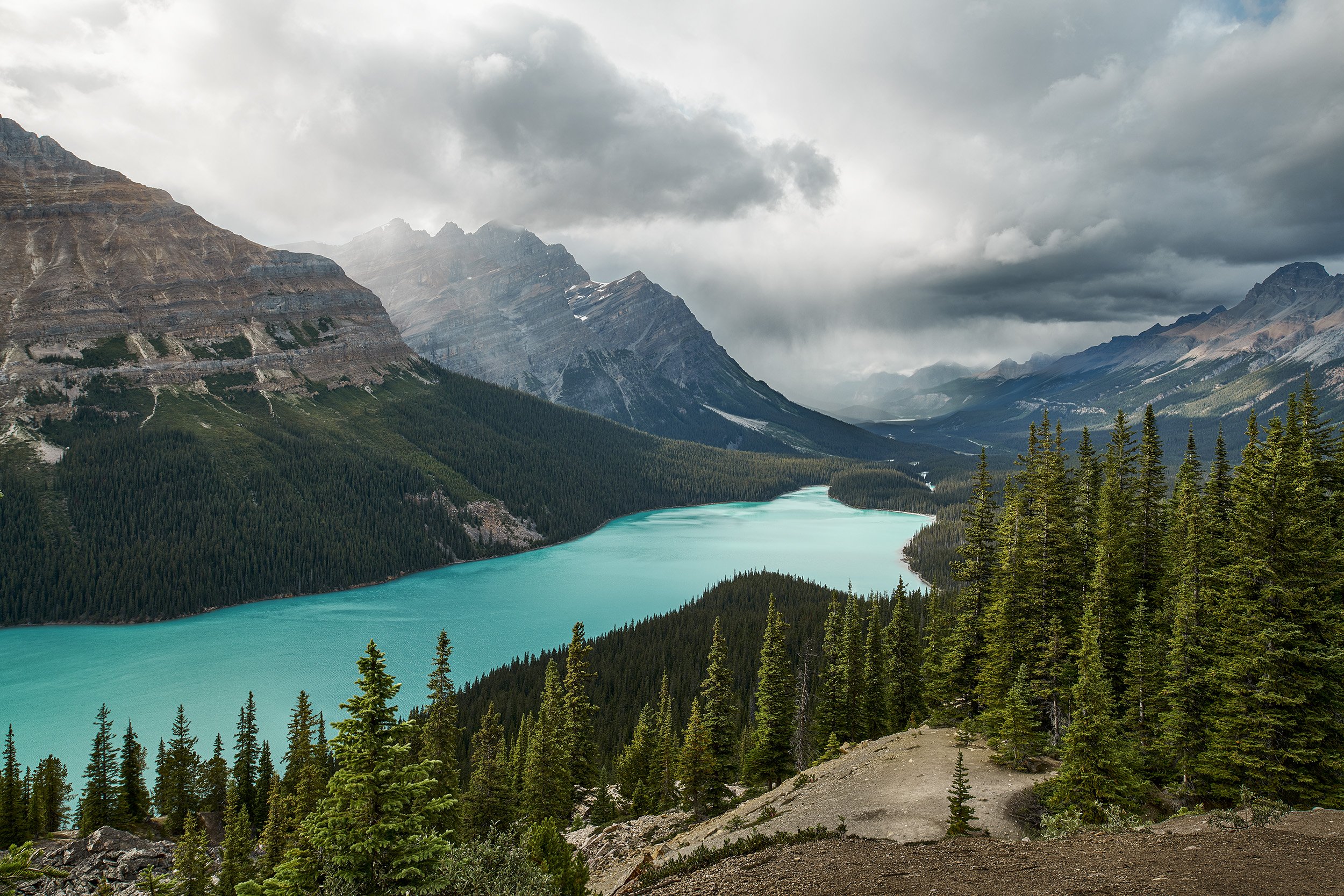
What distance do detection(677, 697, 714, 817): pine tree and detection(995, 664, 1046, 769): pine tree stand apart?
15.5 metres

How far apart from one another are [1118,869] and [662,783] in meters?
32.4

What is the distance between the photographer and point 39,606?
375 ft

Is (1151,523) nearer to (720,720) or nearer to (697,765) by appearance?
(720,720)

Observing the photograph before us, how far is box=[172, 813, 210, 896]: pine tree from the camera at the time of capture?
120ft

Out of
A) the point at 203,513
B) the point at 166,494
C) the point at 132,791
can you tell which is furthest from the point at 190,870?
the point at 166,494

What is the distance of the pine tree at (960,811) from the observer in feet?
70.8

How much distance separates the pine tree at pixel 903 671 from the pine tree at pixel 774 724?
855cm

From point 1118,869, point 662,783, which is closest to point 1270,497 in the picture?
point 1118,869

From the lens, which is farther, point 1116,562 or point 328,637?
point 328,637

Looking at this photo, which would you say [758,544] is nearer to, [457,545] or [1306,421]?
[457,545]

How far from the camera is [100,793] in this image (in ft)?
159

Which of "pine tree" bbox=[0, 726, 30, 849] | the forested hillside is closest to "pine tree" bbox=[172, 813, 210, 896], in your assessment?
"pine tree" bbox=[0, 726, 30, 849]

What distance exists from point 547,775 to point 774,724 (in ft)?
46.9

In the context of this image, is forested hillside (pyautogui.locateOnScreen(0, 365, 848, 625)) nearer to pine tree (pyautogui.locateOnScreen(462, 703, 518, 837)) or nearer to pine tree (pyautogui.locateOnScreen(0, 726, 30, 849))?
pine tree (pyautogui.locateOnScreen(0, 726, 30, 849))
